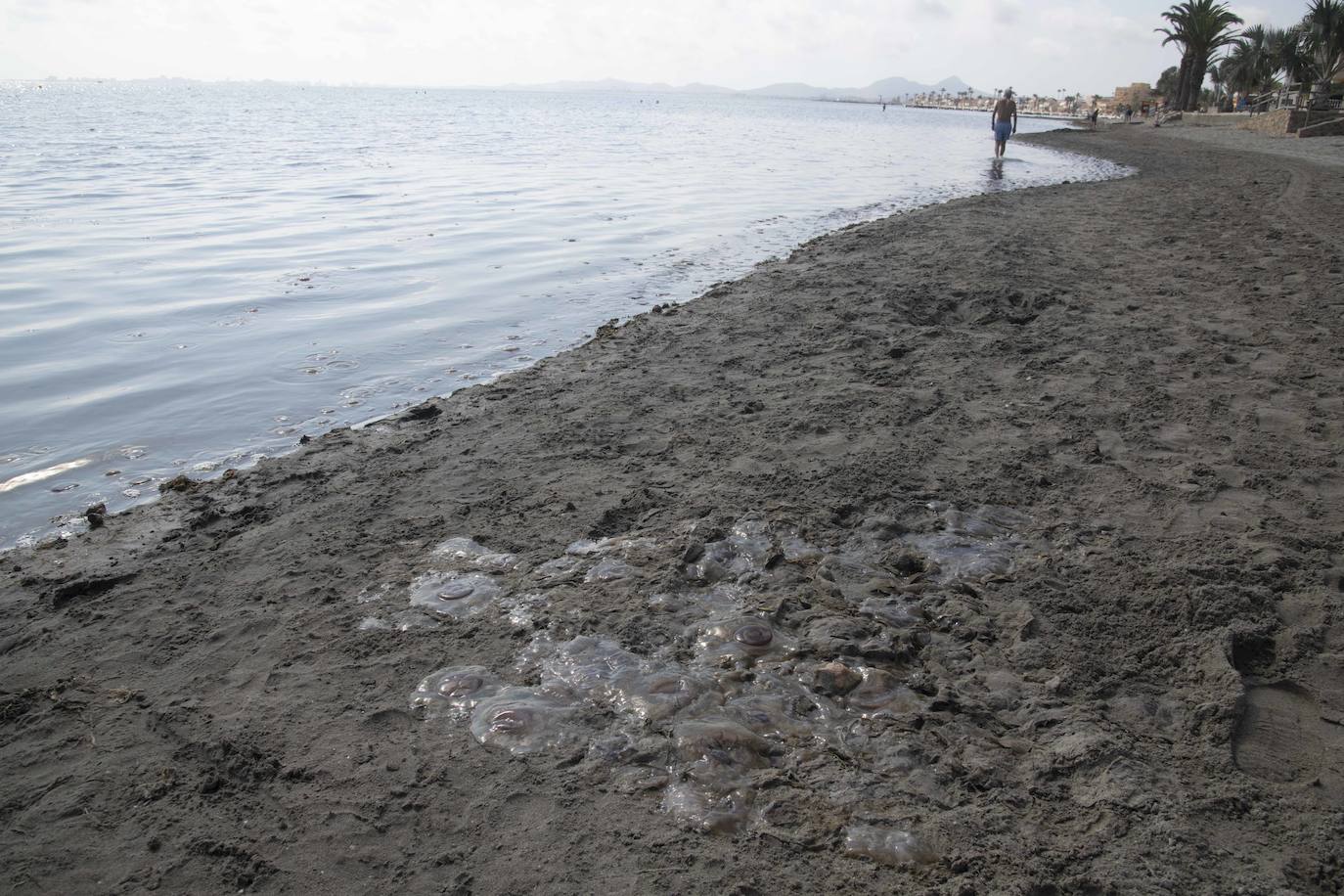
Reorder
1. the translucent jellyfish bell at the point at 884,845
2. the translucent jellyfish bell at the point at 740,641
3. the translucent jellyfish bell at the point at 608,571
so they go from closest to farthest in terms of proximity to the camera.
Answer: the translucent jellyfish bell at the point at 884,845 → the translucent jellyfish bell at the point at 740,641 → the translucent jellyfish bell at the point at 608,571

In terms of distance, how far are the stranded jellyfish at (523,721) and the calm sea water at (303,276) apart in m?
3.21

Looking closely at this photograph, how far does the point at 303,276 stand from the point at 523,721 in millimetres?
9157

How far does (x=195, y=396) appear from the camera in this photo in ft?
20.9

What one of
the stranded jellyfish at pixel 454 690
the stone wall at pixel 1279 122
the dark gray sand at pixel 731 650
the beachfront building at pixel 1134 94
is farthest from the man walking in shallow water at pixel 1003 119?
the beachfront building at pixel 1134 94

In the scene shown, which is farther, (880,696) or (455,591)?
(455,591)

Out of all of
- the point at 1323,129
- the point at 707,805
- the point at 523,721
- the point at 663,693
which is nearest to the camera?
the point at 707,805

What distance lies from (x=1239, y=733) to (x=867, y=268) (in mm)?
7551

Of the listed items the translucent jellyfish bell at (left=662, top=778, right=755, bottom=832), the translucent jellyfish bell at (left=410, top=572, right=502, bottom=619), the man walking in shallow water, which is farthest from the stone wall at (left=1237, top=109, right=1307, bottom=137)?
the translucent jellyfish bell at (left=662, top=778, right=755, bottom=832)

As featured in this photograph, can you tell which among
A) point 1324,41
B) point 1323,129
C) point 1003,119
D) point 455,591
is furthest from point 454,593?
point 1324,41

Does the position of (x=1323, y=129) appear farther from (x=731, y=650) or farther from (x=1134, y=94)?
(x=1134, y=94)

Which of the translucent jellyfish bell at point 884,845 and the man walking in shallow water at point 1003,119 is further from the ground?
the man walking in shallow water at point 1003,119

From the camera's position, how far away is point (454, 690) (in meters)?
2.89

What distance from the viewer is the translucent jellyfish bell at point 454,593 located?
3.39 meters

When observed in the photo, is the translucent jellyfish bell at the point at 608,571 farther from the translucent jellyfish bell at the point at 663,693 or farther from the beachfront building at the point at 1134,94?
the beachfront building at the point at 1134,94
